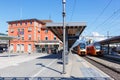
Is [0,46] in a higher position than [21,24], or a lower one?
lower

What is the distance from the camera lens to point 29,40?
255ft

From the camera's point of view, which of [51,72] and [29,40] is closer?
[51,72]

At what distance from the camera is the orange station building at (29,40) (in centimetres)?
7731

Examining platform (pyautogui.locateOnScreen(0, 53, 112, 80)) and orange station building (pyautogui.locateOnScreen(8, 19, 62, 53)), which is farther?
orange station building (pyautogui.locateOnScreen(8, 19, 62, 53))

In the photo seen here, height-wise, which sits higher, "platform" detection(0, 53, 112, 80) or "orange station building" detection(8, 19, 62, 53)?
"orange station building" detection(8, 19, 62, 53)

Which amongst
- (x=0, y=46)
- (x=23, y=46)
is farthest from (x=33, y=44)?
(x=0, y=46)

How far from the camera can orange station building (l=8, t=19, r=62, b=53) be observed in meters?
77.3

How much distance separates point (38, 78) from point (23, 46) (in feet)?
218

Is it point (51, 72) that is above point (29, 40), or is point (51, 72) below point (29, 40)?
below

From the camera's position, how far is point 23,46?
259ft

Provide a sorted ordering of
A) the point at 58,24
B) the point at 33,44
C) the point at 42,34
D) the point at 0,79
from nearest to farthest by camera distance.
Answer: the point at 0,79
the point at 58,24
the point at 33,44
the point at 42,34

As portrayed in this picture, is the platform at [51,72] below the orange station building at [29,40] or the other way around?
below

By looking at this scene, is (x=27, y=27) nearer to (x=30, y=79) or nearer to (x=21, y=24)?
(x=21, y=24)

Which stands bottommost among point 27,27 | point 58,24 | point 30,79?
point 30,79
